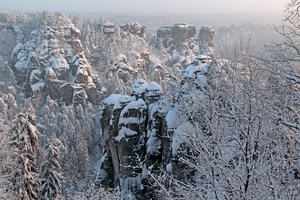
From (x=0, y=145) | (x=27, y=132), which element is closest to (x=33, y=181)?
(x=27, y=132)

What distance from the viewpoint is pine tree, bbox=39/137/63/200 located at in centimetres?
→ 2431

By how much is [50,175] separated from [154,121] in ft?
24.6

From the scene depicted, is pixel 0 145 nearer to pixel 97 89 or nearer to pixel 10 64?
pixel 97 89

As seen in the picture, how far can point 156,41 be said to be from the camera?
4838 inches

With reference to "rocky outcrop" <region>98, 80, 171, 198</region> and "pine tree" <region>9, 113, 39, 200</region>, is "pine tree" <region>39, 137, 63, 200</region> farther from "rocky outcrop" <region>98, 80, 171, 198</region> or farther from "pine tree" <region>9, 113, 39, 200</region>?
"rocky outcrop" <region>98, 80, 171, 198</region>

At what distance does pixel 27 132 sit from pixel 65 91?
187 feet

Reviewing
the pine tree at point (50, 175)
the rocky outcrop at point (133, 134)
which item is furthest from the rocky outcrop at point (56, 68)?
the pine tree at point (50, 175)

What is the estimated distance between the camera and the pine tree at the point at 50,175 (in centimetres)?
2431

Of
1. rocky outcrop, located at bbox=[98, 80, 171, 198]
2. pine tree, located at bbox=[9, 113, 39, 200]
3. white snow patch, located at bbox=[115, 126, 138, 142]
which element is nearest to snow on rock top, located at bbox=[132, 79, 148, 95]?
rocky outcrop, located at bbox=[98, 80, 171, 198]

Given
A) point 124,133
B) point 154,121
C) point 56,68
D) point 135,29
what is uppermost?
point 154,121

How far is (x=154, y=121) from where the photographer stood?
26453 millimetres

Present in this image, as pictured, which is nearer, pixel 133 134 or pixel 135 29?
pixel 133 134

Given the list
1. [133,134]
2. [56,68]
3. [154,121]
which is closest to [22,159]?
[154,121]

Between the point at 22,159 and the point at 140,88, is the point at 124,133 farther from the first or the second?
the point at 22,159
